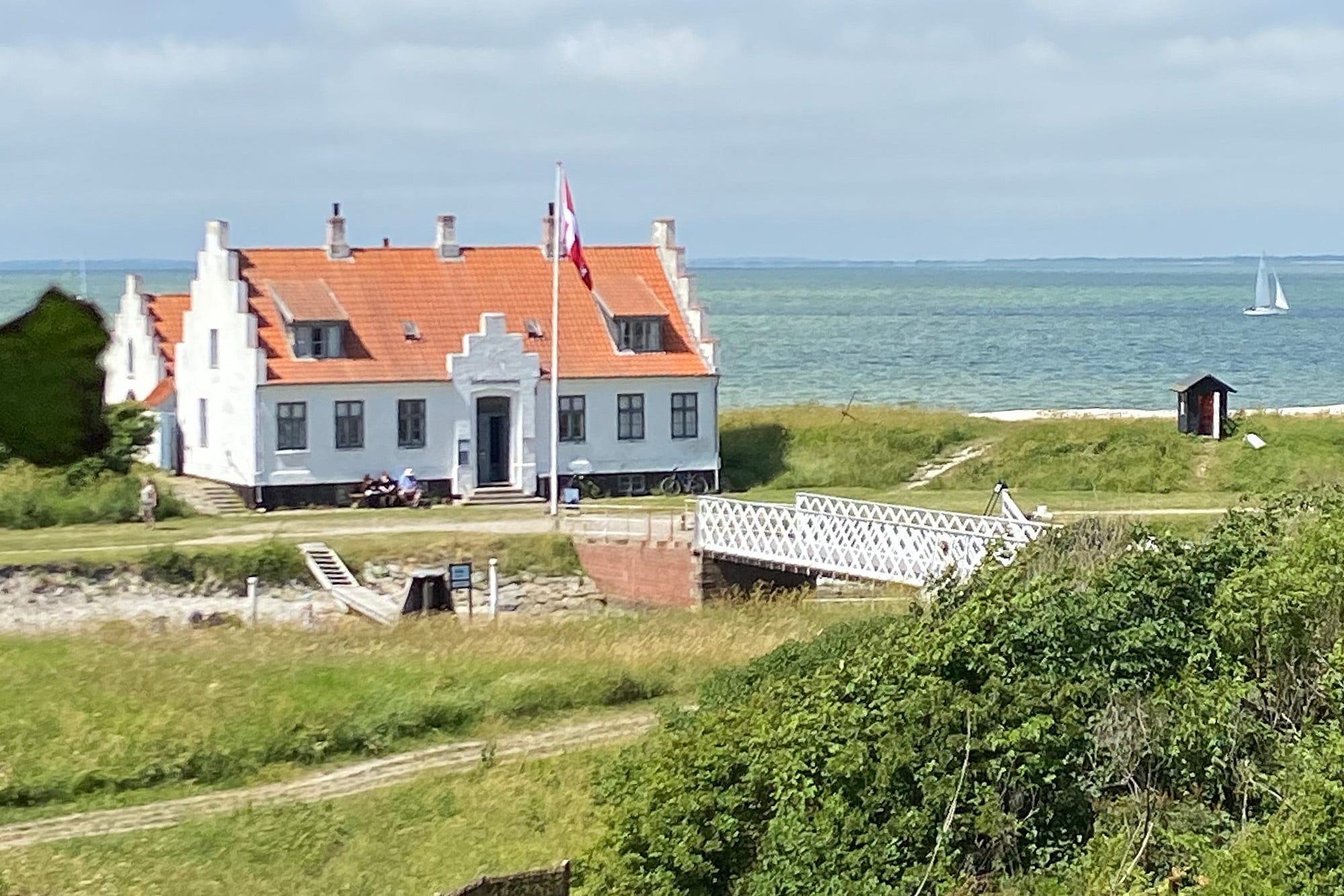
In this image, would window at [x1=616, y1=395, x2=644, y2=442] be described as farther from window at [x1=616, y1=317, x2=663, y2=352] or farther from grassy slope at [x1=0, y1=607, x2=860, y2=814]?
grassy slope at [x1=0, y1=607, x2=860, y2=814]

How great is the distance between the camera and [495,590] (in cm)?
3541

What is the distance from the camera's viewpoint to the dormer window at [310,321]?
141ft

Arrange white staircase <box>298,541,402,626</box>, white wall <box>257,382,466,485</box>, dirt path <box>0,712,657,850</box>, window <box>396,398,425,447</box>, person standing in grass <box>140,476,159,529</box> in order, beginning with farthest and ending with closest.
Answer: window <box>396,398,425,447</box> < white wall <box>257,382,466,485</box> < person standing in grass <box>140,476,159,529</box> < white staircase <box>298,541,402,626</box> < dirt path <box>0,712,657,850</box>

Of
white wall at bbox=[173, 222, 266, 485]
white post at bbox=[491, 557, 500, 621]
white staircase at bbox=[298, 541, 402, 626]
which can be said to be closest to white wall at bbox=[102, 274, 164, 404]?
white wall at bbox=[173, 222, 266, 485]

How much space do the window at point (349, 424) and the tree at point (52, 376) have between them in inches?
1583

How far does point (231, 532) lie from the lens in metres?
37.8

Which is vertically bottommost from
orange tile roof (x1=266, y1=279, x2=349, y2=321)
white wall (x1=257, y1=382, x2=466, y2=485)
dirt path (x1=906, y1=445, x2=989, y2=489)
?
dirt path (x1=906, y1=445, x2=989, y2=489)

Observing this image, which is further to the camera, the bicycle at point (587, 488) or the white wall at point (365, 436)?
the bicycle at point (587, 488)

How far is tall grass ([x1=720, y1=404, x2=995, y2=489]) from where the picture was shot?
46.5 meters

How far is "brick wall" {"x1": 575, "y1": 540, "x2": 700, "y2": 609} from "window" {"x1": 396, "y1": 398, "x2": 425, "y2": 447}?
6.79 meters

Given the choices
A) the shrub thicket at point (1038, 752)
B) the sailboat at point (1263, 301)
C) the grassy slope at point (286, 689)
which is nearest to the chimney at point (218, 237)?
the grassy slope at point (286, 689)

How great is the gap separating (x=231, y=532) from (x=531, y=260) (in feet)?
42.4

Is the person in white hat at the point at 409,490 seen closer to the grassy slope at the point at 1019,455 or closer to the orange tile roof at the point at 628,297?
the orange tile roof at the point at 628,297

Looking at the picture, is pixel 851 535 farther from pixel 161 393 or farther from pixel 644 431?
pixel 161 393
